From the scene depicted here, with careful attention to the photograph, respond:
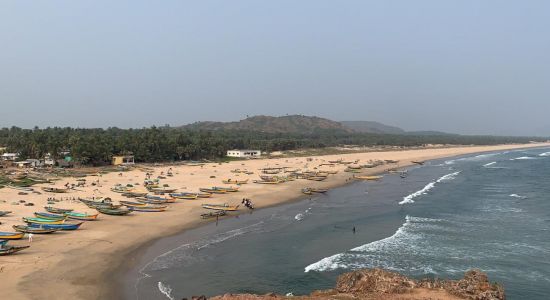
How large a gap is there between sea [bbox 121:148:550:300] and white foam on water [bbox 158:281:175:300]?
0.22 feet

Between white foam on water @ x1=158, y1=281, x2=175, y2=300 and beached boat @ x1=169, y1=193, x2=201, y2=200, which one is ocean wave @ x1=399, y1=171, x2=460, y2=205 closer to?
beached boat @ x1=169, y1=193, x2=201, y2=200

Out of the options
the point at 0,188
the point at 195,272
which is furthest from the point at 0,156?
the point at 195,272

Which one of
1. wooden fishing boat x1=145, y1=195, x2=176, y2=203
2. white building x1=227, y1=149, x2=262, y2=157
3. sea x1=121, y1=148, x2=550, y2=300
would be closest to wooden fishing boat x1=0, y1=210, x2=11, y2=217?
wooden fishing boat x1=145, y1=195, x2=176, y2=203

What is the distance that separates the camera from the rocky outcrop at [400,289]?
973 inches

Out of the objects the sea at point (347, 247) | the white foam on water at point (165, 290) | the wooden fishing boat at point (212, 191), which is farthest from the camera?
the wooden fishing boat at point (212, 191)

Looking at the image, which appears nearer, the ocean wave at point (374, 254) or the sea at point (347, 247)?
the sea at point (347, 247)

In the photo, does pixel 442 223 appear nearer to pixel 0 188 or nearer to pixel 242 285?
pixel 242 285

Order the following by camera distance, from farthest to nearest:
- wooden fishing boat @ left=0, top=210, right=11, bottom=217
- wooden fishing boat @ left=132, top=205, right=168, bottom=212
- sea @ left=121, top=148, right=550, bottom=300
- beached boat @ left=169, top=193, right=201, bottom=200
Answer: beached boat @ left=169, top=193, right=201, bottom=200 → wooden fishing boat @ left=132, top=205, right=168, bottom=212 → wooden fishing boat @ left=0, top=210, right=11, bottom=217 → sea @ left=121, top=148, right=550, bottom=300

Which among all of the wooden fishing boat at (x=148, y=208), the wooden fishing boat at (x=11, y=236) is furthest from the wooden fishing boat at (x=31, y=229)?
the wooden fishing boat at (x=148, y=208)

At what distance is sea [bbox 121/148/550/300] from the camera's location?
3431cm

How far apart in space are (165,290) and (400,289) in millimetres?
16532

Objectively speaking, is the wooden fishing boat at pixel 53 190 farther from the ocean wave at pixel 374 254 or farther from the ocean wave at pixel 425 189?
the ocean wave at pixel 425 189

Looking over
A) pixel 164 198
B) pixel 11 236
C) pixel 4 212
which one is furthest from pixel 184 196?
pixel 11 236

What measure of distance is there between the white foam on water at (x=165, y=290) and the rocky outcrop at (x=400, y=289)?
830 cm
